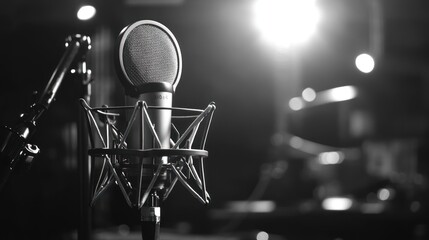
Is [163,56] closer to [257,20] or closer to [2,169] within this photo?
[2,169]

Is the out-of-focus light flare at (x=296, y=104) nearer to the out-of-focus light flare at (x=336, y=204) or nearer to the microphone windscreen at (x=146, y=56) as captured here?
the out-of-focus light flare at (x=336, y=204)

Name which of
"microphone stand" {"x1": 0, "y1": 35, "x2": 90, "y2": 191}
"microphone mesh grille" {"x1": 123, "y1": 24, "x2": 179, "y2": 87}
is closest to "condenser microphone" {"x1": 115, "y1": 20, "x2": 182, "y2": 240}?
"microphone mesh grille" {"x1": 123, "y1": 24, "x2": 179, "y2": 87}

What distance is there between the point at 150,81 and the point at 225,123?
8.33 ft

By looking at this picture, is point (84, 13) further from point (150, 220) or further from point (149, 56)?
point (150, 220)

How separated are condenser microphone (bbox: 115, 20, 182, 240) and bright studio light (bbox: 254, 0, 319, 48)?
→ 7.49 feet

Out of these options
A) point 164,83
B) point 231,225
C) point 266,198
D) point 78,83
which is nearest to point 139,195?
point 164,83

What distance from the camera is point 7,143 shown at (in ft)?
2.61

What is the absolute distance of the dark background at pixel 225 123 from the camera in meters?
2.02

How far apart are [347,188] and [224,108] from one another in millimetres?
844

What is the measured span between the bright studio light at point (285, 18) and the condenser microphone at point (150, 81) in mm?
2282

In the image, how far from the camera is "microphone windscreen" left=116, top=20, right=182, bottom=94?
77 cm

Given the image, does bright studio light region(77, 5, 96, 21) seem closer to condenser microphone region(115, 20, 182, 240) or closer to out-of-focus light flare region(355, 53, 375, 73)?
condenser microphone region(115, 20, 182, 240)

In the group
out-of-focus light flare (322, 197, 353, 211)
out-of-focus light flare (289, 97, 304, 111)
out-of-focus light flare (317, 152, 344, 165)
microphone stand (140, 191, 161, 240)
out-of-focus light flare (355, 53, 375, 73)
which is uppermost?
out-of-focus light flare (355, 53, 375, 73)

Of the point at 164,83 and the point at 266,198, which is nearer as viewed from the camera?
the point at 164,83
